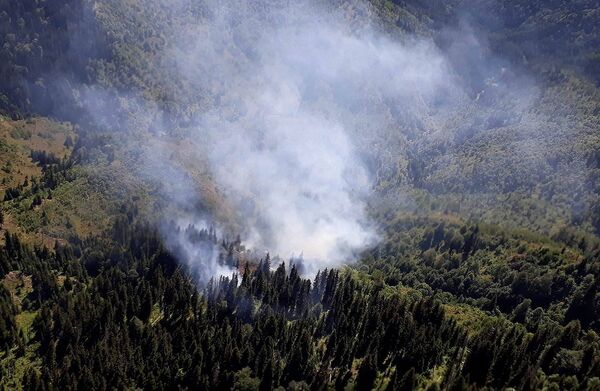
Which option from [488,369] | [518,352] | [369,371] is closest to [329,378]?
[369,371]

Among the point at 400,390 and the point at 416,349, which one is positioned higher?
the point at 416,349

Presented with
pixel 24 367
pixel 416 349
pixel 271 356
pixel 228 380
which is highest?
pixel 416 349

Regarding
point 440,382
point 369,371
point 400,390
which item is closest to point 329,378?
point 369,371

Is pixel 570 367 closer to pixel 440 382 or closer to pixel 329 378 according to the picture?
pixel 440 382

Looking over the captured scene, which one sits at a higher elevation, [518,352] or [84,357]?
[518,352]

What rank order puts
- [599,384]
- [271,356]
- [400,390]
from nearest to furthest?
1. [599,384]
2. [400,390]
3. [271,356]

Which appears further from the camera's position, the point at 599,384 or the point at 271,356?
the point at 271,356

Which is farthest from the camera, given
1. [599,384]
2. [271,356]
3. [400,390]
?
[271,356]

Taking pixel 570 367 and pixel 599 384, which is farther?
pixel 570 367

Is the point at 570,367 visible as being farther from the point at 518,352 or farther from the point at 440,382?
the point at 440,382
